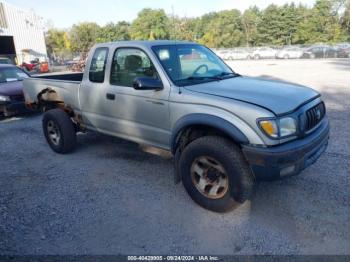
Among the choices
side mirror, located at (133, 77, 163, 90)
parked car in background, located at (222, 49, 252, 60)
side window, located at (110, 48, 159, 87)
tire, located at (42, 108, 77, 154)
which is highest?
side window, located at (110, 48, 159, 87)

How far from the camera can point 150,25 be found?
80.8 meters

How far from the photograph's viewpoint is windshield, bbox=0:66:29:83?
30.0 feet

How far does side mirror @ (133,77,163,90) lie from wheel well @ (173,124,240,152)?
0.62 m

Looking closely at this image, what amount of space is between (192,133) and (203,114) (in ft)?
1.36

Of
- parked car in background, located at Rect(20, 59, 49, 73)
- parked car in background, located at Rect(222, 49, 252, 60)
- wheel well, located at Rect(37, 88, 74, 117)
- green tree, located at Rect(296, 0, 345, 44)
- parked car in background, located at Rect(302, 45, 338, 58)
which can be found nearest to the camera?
wheel well, located at Rect(37, 88, 74, 117)

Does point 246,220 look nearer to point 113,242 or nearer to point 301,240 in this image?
point 301,240

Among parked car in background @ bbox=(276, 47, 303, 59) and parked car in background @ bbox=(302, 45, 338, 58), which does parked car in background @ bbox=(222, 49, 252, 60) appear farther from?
parked car in background @ bbox=(302, 45, 338, 58)

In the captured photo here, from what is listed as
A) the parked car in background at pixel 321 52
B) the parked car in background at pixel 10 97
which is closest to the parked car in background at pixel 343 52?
the parked car in background at pixel 321 52

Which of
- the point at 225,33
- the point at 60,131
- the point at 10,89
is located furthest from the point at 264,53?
the point at 60,131

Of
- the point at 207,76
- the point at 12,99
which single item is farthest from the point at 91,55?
the point at 12,99

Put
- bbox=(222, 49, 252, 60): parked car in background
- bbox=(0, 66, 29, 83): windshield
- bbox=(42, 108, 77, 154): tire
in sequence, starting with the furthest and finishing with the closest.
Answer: bbox=(222, 49, 252, 60): parked car in background, bbox=(0, 66, 29, 83): windshield, bbox=(42, 108, 77, 154): tire

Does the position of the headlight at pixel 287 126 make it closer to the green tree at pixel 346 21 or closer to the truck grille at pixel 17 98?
the truck grille at pixel 17 98

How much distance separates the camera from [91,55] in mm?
4711

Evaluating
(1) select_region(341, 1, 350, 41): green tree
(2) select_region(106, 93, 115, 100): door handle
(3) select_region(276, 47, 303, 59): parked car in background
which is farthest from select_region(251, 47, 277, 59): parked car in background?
(2) select_region(106, 93, 115, 100): door handle
